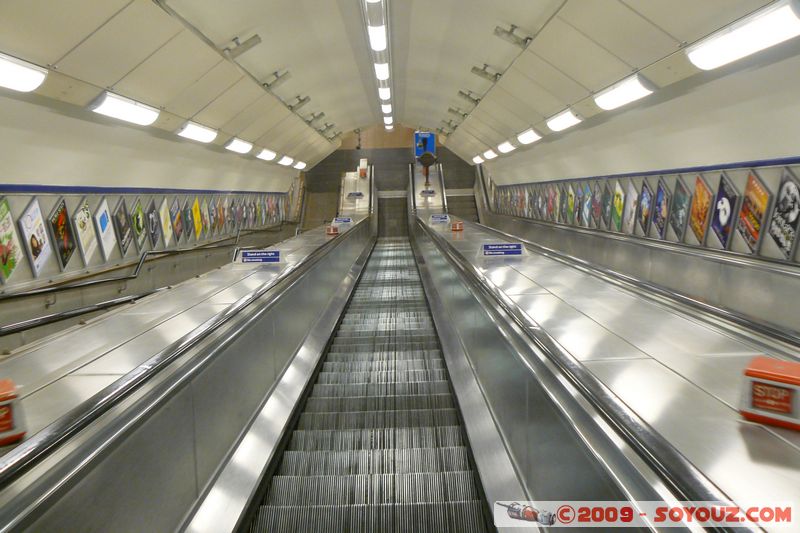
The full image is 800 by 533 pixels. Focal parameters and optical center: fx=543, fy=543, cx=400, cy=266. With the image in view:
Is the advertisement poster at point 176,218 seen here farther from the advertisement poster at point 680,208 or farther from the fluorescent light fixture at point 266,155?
the advertisement poster at point 680,208

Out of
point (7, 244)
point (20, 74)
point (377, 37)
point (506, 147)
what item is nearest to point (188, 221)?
point (7, 244)

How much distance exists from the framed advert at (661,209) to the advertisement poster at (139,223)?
10002mm

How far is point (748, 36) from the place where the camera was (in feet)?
15.7

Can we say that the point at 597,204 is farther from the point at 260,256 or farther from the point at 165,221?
the point at 165,221

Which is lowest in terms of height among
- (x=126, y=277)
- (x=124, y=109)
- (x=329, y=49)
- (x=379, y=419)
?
(x=379, y=419)

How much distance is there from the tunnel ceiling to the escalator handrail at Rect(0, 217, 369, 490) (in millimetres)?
3413

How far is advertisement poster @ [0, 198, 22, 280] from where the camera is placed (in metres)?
7.16

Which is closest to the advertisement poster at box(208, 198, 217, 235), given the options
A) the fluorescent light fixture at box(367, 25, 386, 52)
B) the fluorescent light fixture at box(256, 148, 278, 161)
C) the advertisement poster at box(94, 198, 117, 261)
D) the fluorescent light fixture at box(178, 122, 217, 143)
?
the fluorescent light fixture at box(256, 148, 278, 161)

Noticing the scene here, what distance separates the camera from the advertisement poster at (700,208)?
8531 millimetres

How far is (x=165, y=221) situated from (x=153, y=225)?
563 mm

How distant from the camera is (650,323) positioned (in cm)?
350

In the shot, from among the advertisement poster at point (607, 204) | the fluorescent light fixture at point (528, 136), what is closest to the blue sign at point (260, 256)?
the fluorescent light fixture at point (528, 136)

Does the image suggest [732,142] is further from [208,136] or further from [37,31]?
[208,136]

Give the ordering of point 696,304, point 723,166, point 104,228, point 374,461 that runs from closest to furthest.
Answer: point 374,461
point 696,304
point 723,166
point 104,228
